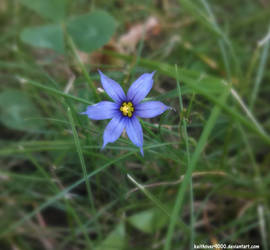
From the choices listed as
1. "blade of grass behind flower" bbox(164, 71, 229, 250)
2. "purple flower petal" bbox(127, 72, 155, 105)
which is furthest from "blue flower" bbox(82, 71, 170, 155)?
"blade of grass behind flower" bbox(164, 71, 229, 250)

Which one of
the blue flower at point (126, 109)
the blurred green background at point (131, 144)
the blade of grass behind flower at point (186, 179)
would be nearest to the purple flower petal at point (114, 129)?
the blue flower at point (126, 109)

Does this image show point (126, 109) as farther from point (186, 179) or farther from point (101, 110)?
point (186, 179)

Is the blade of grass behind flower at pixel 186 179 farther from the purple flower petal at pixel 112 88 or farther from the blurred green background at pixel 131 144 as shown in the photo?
the purple flower petal at pixel 112 88

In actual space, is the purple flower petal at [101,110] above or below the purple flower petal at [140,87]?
below

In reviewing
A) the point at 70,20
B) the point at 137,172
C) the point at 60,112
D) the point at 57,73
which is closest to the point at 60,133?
the point at 60,112

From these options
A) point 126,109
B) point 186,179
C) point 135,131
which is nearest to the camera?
point 186,179

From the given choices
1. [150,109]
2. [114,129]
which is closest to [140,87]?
[150,109]

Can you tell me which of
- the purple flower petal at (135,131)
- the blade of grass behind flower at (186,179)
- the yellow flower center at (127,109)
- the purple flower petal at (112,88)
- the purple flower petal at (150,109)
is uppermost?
the purple flower petal at (112,88)
